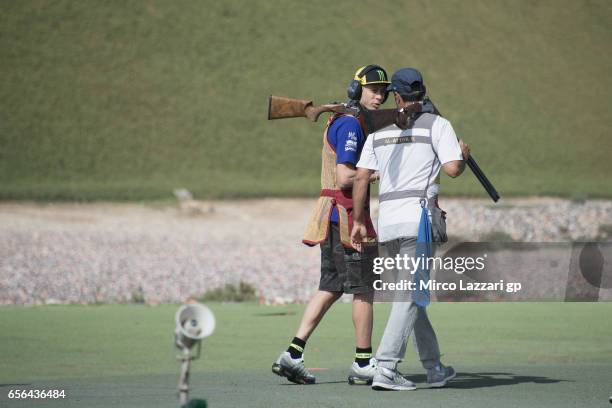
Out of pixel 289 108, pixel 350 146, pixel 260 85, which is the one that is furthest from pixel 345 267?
pixel 260 85

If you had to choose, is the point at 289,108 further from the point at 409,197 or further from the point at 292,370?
the point at 292,370

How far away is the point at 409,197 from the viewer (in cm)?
804

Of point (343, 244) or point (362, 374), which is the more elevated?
point (343, 244)

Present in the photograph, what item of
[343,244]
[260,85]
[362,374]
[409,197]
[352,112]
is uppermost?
[260,85]

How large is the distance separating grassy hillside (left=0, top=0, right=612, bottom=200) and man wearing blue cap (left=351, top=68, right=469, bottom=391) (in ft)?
117

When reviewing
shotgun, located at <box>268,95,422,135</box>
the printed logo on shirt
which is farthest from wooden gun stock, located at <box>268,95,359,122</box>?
the printed logo on shirt

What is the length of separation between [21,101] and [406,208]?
4791 centimetres

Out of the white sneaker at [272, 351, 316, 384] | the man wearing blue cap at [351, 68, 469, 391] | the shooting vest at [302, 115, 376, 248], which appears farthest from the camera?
the shooting vest at [302, 115, 376, 248]

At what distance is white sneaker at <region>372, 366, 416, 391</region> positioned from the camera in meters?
8.06

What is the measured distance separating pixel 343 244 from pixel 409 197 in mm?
877

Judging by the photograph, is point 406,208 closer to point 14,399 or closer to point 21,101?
point 14,399

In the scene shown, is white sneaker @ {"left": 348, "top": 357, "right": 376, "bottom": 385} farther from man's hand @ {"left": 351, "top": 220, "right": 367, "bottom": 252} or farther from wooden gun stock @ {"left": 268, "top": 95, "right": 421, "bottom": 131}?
wooden gun stock @ {"left": 268, "top": 95, "right": 421, "bottom": 131}

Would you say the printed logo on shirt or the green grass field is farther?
the printed logo on shirt

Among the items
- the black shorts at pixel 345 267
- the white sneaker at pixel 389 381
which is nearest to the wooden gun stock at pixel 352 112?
the black shorts at pixel 345 267
